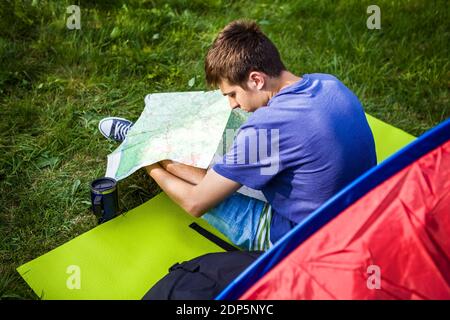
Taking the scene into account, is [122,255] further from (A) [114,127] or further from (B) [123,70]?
(B) [123,70]

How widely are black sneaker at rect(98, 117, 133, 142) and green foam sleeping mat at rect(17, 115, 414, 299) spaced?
1.52ft

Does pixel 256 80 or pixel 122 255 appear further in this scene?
pixel 122 255

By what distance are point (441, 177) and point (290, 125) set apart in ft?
1.64

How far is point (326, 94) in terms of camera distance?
1.91 meters

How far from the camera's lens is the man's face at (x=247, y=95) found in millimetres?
2047

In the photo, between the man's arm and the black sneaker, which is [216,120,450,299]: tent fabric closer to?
the man's arm

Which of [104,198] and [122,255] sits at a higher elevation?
[104,198]

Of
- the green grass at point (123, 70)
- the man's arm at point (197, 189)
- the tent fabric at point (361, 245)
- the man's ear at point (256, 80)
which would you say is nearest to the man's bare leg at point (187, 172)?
the man's arm at point (197, 189)

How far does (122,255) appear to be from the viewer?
7.62 feet

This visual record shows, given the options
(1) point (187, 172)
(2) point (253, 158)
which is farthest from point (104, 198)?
(2) point (253, 158)

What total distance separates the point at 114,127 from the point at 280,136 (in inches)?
49.7

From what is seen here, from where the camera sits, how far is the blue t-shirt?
186 cm

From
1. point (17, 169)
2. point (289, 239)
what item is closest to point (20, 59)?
point (17, 169)

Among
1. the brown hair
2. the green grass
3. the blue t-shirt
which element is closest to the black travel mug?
the green grass
